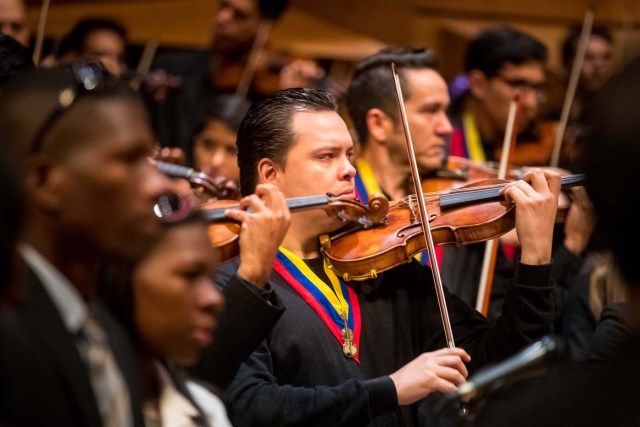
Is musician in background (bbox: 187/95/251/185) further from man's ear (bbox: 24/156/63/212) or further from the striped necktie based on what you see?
the striped necktie

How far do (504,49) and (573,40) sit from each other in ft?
3.64

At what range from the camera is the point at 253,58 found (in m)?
5.34

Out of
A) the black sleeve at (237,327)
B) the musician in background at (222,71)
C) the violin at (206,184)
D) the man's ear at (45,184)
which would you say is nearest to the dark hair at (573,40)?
the musician in background at (222,71)

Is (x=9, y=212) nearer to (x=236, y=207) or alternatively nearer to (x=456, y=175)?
(x=236, y=207)

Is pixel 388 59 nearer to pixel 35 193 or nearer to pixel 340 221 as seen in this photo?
pixel 340 221

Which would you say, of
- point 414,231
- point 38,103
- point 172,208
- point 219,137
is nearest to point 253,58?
point 219,137

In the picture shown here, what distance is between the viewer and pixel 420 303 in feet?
9.27

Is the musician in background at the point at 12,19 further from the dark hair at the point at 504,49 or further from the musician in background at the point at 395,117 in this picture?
the dark hair at the point at 504,49

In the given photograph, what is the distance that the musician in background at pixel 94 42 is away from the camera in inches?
187

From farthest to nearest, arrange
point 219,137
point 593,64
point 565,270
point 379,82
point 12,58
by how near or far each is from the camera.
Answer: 1. point 593,64
2. point 219,137
3. point 379,82
4. point 565,270
5. point 12,58

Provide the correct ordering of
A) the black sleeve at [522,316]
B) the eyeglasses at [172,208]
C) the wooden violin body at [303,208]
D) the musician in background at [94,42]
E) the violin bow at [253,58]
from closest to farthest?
the eyeglasses at [172,208] → the wooden violin body at [303,208] → the black sleeve at [522,316] → the musician in background at [94,42] → the violin bow at [253,58]

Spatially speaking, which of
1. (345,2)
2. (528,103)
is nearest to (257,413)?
(528,103)

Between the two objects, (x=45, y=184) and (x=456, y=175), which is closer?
(x=45, y=184)

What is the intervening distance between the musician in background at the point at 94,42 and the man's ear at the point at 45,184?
10.0 ft
